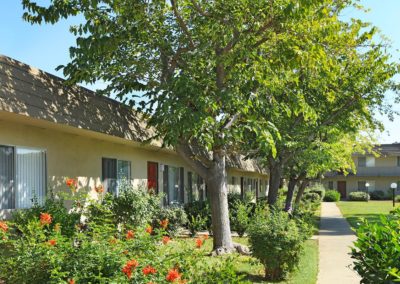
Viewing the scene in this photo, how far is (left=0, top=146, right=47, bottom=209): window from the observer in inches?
391

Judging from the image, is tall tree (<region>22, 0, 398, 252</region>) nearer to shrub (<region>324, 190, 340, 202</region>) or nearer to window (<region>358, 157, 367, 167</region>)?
shrub (<region>324, 190, 340, 202</region>)

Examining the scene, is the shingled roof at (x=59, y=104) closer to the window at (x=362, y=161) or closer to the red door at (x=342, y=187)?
the window at (x=362, y=161)

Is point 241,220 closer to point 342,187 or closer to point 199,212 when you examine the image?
point 199,212

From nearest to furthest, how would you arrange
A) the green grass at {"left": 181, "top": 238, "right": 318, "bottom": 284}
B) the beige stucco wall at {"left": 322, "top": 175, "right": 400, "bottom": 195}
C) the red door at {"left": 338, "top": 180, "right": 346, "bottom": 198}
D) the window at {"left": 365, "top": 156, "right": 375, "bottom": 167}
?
the green grass at {"left": 181, "top": 238, "right": 318, "bottom": 284} → the window at {"left": 365, "top": 156, "right": 375, "bottom": 167} → the beige stucco wall at {"left": 322, "top": 175, "right": 400, "bottom": 195} → the red door at {"left": 338, "top": 180, "right": 346, "bottom": 198}

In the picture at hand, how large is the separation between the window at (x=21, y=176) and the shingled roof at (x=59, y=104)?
109 centimetres

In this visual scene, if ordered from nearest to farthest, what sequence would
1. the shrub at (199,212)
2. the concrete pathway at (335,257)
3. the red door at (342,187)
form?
the concrete pathway at (335,257) → the shrub at (199,212) → the red door at (342,187)

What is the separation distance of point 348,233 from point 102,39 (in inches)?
519

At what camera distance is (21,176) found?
1041 cm

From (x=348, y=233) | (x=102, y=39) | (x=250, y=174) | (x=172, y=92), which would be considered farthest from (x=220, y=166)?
(x=250, y=174)

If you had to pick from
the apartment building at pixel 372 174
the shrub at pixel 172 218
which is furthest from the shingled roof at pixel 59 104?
the apartment building at pixel 372 174

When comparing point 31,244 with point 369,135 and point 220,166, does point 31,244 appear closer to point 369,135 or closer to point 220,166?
point 220,166

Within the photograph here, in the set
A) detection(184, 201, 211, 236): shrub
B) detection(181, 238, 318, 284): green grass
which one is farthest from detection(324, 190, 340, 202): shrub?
detection(181, 238, 318, 284): green grass

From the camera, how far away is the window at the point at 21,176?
994cm

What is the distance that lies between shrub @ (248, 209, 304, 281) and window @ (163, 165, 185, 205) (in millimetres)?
9477
